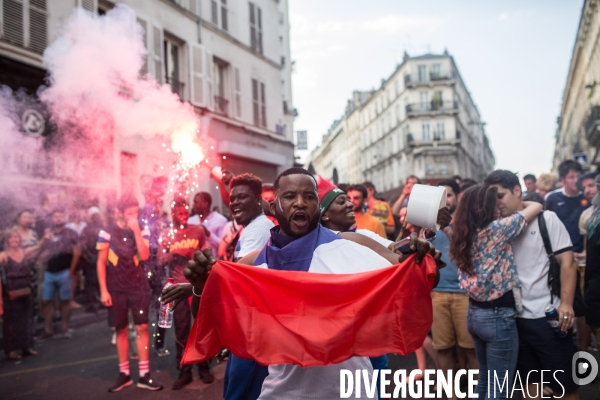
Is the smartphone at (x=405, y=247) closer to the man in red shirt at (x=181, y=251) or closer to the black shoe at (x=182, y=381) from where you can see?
the man in red shirt at (x=181, y=251)

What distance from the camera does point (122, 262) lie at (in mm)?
5969

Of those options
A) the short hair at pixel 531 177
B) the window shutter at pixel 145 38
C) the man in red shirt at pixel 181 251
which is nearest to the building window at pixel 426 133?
the window shutter at pixel 145 38

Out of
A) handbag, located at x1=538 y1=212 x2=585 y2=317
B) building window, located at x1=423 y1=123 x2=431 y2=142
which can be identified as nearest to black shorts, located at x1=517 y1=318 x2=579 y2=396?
handbag, located at x1=538 y1=212 x2=585 y2=317

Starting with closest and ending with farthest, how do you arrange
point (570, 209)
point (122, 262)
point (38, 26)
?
point (122, 262)
point (570, 209)
point (38, 26)

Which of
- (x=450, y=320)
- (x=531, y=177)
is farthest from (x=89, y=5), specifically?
(x=450, y=320)

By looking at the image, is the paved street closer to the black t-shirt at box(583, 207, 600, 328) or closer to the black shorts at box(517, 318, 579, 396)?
the black t-shirt at box(583, 207, 600, 328)

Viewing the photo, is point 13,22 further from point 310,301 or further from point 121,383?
point 310,301

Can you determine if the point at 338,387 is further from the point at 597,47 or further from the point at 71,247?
the point at 597,47

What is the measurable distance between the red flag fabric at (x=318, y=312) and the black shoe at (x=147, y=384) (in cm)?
355

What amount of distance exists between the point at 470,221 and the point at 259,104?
1753 centimetres

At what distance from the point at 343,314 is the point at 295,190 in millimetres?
680

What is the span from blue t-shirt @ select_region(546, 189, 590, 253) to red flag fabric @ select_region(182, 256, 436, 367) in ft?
16.4

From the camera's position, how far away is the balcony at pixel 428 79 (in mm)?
58156

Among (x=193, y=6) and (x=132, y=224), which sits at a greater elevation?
(x=193, y=6)
